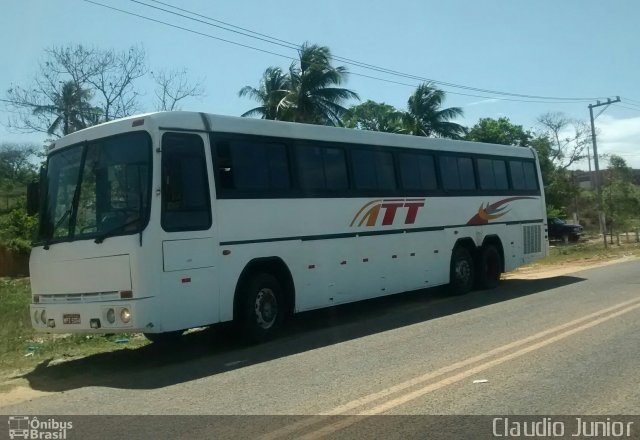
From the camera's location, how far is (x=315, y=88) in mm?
31562

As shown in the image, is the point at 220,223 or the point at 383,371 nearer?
the point at 383,371

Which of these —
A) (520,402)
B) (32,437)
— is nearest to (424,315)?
(520,402)

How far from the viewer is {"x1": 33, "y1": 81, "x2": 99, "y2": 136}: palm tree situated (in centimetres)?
2972

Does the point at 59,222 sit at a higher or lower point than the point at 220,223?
higher

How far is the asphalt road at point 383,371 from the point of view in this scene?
628cm

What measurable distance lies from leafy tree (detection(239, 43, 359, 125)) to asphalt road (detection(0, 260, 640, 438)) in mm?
20056

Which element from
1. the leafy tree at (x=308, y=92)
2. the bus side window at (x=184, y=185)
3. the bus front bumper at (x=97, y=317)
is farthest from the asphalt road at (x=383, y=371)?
the leafy tree at (x=308, y=92)

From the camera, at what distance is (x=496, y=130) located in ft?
178

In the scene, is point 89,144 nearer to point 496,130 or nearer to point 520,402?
point 520,402

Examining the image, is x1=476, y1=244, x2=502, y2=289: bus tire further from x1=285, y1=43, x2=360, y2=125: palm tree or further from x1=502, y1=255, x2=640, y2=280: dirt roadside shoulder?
x1=285, y1=43, x2=360, y2=125: palm tree

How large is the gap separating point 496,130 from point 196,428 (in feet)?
169

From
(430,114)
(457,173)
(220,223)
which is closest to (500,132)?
(430,114)

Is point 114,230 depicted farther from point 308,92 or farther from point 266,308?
point 308,92

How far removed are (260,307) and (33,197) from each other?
12.1 ft
